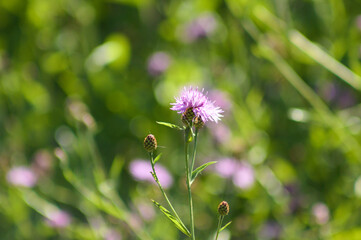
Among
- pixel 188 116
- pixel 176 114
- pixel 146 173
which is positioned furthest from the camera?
pixel 176 114

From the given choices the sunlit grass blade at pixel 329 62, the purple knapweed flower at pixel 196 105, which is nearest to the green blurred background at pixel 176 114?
the sunlit grass blade at pixel 329 62

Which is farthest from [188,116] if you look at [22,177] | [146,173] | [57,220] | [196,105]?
[22,177]

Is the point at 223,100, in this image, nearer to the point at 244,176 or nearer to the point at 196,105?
the point at 244,176

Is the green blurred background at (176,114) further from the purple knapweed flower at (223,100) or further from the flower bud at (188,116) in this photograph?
the flower bud at (188,116)

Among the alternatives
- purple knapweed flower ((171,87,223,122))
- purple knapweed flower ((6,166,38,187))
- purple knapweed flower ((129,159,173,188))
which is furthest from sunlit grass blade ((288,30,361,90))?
purple knapweed flower ((6,166,38,187))

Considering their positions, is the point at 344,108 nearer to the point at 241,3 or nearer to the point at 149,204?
the point at 241,3

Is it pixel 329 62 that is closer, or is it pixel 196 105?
pixel 196 105

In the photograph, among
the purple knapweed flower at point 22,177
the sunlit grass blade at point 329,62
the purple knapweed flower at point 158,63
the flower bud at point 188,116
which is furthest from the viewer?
the purple knapweed flower at point 158,63
